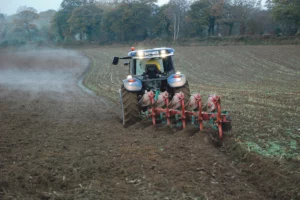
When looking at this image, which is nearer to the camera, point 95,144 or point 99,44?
point 95,144

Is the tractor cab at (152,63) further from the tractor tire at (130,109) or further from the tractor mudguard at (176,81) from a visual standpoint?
the tractor tire at (130,109)

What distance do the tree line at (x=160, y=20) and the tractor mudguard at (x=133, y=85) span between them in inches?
1282

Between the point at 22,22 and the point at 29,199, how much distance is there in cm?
7165

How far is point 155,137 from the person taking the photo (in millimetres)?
6727

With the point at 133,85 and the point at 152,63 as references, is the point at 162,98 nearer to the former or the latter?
the point at 133,85

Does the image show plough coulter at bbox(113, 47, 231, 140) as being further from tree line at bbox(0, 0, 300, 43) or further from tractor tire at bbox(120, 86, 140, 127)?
tree line at bbox(0, 0, 300, 43)

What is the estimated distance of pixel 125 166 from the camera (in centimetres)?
496

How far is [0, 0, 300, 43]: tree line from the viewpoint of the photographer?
41.5m

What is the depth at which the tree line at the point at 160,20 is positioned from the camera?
4153 centimetres

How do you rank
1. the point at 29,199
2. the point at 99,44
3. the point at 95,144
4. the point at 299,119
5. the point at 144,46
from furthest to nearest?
the point at 99,44
the point at 144,46
the point at 299,119
the point at 95,144
the point at 29,199

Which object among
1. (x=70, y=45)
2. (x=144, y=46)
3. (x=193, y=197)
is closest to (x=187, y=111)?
(x=193, y=197)

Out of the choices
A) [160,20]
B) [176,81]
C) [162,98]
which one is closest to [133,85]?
[162,98]

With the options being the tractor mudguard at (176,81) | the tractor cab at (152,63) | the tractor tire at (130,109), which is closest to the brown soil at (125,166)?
the tractor tire at (130,109)

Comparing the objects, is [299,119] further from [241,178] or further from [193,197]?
[193,197]
